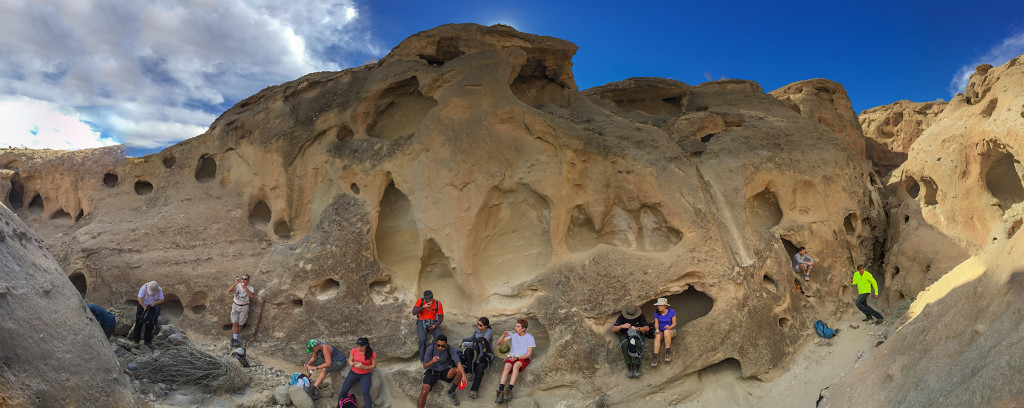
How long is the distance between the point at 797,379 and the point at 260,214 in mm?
8773

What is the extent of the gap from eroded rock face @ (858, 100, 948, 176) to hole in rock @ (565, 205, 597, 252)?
396 inches

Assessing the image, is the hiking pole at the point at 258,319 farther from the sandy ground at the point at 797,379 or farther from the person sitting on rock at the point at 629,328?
the sandy ground at the point at 797,379

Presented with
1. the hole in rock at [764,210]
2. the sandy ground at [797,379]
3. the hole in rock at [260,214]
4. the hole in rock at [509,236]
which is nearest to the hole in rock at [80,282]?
the hole in rock at [260,214]

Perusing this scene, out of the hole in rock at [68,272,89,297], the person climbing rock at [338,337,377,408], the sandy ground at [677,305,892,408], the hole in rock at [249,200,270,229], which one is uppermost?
the hole in rock at [249,200,270,229]

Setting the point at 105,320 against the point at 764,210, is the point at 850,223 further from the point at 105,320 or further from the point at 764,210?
the point at 105,320

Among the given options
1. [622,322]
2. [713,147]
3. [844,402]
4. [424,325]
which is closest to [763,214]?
[713,147]

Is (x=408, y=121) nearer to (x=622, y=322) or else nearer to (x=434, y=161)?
(x=434, y=161)

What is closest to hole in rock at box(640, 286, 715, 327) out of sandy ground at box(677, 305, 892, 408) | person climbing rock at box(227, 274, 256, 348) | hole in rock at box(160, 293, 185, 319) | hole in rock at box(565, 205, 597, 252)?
sandy ground at box(677, 305, 892, 408)

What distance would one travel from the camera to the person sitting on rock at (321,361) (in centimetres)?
781

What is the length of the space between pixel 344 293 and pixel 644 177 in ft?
15.4

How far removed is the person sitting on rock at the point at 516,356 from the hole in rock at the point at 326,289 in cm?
280

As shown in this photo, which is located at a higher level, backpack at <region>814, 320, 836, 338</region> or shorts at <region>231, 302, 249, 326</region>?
shorts at <region>231, 302, 249, 326</region>

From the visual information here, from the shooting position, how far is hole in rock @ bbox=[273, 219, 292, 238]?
10117 mm

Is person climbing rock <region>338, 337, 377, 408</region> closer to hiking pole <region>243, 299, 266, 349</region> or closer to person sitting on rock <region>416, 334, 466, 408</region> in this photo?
person sitting on rock <region>416, 334, 466, 408</region>
